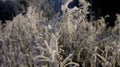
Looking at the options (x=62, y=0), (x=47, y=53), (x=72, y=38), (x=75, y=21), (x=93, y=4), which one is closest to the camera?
(x=47, y=53)

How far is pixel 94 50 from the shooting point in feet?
11.1

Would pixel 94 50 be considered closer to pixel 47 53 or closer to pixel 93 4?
pixel 47 53

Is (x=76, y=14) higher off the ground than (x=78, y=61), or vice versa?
(x=76, y=14)

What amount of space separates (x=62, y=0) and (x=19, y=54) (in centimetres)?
904

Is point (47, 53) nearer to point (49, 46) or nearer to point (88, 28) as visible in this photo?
point (49, 46)

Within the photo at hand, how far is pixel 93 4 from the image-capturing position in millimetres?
7590

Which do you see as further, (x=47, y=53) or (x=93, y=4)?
(x=93, y=4)

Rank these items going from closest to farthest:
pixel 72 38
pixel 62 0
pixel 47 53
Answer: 1. pixel 47 53
2. pixel 72 38
3. pixel 62 0

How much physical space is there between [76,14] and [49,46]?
3.60 feet

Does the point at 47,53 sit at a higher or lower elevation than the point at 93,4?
lower

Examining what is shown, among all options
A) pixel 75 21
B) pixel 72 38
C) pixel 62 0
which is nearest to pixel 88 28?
pixel 75 21

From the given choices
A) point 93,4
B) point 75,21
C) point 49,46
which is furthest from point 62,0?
point 49,46

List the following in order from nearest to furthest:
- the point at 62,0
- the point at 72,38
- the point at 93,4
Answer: the point at 72,38
the point at 93,4
the point at 62,0

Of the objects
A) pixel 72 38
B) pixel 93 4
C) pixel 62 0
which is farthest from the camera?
pixel 62 0
